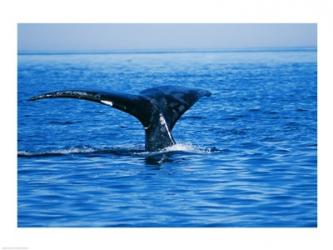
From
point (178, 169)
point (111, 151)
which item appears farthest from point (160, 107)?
point (111, 151)

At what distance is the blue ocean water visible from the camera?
1352cm

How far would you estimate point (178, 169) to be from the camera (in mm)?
15031

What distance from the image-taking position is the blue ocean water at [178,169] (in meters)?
13.5

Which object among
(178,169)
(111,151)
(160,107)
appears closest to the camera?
(178,169)

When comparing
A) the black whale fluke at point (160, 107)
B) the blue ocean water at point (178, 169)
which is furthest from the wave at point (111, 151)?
the black whale fluke at point (160, 107)

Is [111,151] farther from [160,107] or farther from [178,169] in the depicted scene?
[178,169]

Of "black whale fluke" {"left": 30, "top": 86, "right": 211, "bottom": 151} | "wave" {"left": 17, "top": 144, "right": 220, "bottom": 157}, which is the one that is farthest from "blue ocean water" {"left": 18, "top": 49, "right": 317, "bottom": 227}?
"black whale fluke" {"left": 30, "top": 86, "right": 211, "bottom": 151}

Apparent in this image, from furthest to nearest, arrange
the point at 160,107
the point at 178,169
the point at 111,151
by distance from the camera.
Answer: the point at 111,151
the point at 160,107
the point at 178,169

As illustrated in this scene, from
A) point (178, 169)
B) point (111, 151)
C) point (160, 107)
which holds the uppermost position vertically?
point (160, 107)
